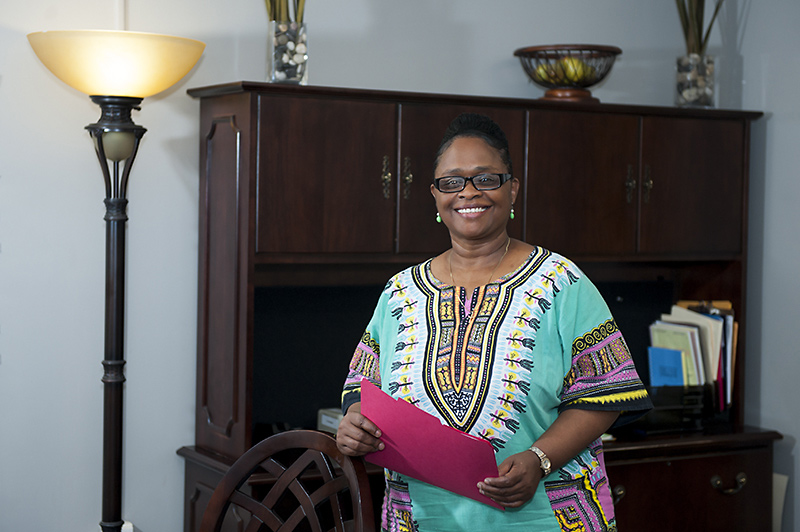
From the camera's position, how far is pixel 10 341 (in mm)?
2826

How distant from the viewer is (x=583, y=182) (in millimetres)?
3137

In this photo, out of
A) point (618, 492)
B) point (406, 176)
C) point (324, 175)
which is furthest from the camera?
point (618, 492)

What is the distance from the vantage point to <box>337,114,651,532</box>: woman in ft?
5.80

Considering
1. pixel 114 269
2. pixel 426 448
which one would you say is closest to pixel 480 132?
pixel 426 448

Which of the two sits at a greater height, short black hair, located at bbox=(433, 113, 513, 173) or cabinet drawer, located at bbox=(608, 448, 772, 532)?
short black hair, located at bbox=(433, 113, 513, 173)

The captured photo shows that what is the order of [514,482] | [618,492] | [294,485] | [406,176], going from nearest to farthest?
[514,482] → [294,485] → [406,176] → [618,492]

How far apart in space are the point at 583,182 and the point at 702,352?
2.78 ft

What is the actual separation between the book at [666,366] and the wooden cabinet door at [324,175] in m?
1.26

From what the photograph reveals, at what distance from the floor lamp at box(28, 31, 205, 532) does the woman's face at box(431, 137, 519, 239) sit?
1.11 meters

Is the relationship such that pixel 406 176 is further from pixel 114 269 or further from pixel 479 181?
pixel 479 181

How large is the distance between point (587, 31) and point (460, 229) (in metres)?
2.01

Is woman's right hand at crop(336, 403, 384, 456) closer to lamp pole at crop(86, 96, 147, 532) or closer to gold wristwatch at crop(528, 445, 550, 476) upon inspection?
gold wristwatch at crop(528, 445, 550, 476)

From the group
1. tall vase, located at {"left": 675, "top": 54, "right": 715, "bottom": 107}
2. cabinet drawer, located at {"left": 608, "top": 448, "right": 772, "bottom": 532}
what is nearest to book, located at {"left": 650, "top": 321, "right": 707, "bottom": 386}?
cabinet drawer, located at {"left": 608, "top": 448, "right": 772, "bottom": 532}

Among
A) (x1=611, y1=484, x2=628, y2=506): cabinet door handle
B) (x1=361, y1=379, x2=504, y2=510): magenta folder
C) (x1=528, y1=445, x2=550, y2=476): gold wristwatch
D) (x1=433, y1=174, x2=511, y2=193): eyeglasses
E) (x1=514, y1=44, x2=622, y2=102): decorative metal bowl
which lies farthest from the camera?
(x1=514, y1=44, x2=622, y2=102): decorative metal bowl
